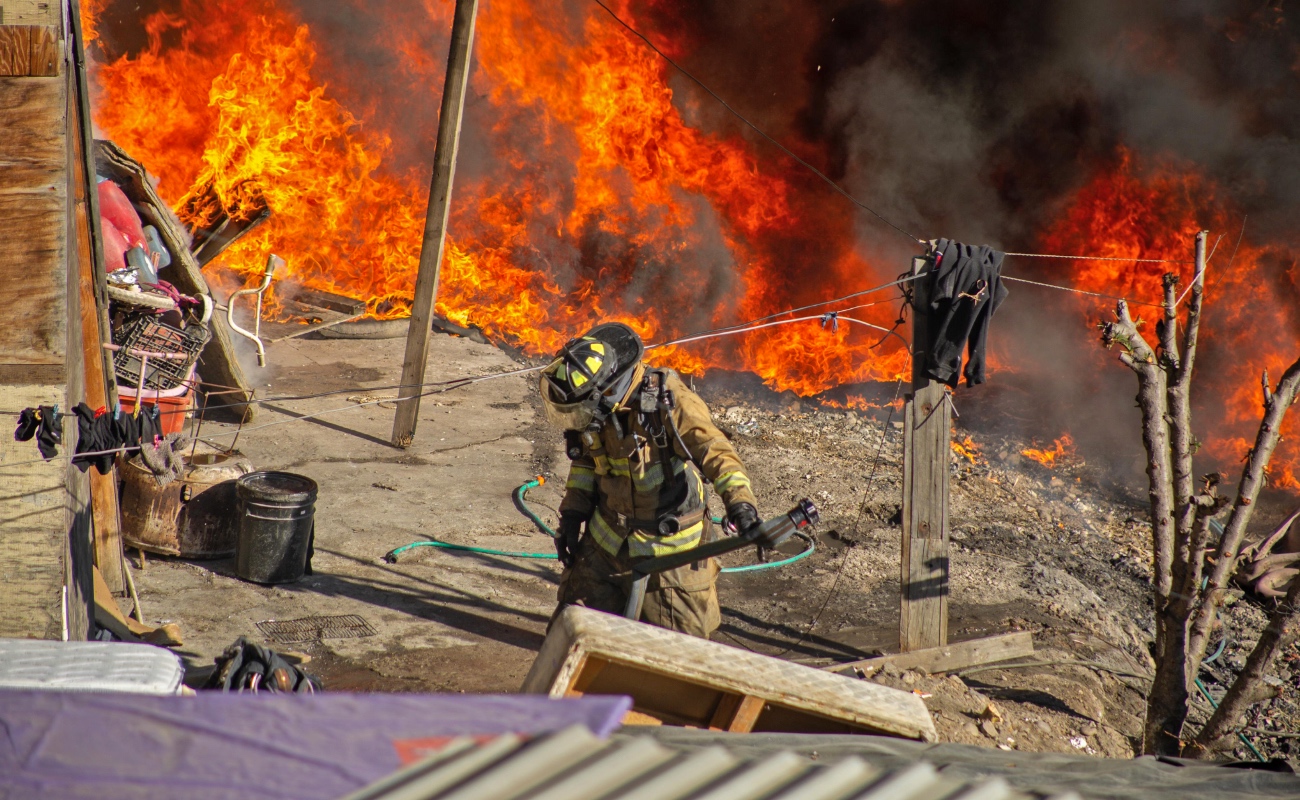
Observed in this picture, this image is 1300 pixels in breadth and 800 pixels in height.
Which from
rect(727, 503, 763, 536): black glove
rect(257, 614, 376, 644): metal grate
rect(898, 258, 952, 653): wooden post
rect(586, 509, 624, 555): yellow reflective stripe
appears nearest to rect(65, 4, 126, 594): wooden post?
rect(257, 614, 376, 644): metal grate

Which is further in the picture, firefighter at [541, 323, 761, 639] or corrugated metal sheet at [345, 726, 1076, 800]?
firefighter at [541, 323, 761, 639]

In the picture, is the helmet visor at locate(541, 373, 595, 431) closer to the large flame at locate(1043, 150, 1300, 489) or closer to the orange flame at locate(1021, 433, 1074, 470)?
the orange flame at locate(1021, 433, 1074, 470)

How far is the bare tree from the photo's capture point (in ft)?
14.0

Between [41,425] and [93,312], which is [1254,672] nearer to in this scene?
[41,425]

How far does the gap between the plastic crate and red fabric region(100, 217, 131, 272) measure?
2.39 feet

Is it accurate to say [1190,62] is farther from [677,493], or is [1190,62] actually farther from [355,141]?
[355,141]

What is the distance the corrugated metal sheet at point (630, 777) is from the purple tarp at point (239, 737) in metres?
0.04

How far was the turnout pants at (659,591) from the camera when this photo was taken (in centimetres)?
493

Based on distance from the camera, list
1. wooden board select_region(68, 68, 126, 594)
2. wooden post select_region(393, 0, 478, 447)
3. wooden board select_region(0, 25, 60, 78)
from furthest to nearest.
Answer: wooden post select_region(393, 0, 478, 447), wooden board select_region(68, 68, 126, 594), wooden board select_region(0, 25, 60, 78)

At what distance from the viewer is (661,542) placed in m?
4.82

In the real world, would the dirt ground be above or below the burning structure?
below

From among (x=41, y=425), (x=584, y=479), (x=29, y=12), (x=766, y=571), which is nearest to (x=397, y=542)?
(x=584, y=479)

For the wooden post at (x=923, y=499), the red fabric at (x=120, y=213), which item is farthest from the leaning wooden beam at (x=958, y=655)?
the red fabric at (x=120, y=213)

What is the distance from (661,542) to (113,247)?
16.5ft
